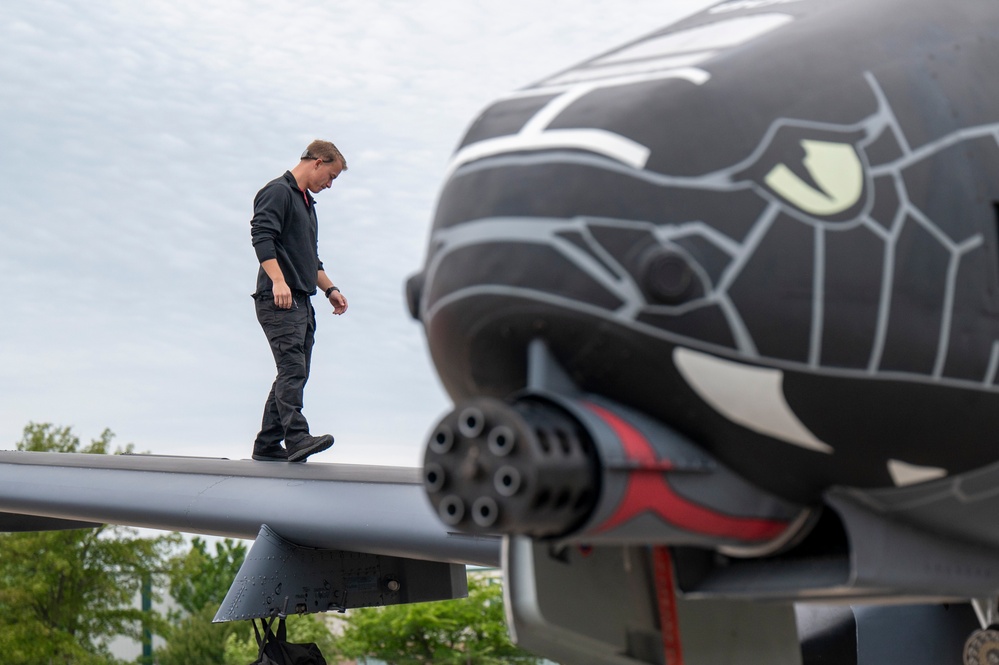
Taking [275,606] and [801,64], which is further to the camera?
[275,606]

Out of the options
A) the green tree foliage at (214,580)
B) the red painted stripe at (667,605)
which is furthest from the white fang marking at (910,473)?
the green tree foliage at (214,580)

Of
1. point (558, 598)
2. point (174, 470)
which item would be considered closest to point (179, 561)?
point (174, 470)

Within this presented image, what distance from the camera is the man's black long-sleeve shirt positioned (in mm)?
7605

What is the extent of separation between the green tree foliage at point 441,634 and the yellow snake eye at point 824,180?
30.2m

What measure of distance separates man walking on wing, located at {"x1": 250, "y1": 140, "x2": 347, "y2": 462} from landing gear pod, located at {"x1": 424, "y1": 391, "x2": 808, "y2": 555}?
4946 mm

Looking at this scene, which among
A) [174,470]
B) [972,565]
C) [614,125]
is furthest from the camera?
[174,470]

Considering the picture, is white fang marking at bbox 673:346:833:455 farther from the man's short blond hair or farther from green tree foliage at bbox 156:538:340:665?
green tree foliage at bbox 156:538:340:665

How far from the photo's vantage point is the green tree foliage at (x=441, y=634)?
32312mm

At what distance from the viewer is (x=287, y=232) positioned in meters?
7.89

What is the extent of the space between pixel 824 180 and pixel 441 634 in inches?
1252

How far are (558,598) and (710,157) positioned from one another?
1447 mm

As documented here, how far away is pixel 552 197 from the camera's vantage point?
9.14 feet

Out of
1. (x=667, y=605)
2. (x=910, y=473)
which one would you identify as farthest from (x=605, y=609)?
(x=910, y=473)

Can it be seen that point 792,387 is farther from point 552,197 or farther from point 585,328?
point 552,197
